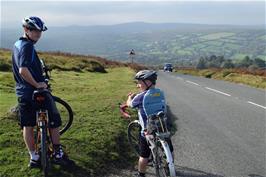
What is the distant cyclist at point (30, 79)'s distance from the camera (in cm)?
632

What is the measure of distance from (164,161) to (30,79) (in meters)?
2.34

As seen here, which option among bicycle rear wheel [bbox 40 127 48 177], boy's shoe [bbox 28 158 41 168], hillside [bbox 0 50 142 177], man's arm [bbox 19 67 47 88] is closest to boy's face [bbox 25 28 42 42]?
man's arm [bbox 19 67 47 88]

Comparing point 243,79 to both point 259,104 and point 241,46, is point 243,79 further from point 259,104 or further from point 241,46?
point 241,46

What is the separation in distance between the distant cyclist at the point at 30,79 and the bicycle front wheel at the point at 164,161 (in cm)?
170

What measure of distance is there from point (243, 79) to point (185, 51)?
148 m

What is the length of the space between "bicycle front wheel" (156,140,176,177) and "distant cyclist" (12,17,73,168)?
66.9 inches

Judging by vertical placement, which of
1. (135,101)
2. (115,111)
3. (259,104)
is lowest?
(259,104)

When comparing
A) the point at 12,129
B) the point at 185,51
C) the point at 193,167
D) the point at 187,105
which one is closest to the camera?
the point at 193,167

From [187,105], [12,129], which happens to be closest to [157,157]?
[12,129]

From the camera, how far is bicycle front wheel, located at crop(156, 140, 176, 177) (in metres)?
5.90

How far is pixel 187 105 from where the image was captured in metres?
16.5

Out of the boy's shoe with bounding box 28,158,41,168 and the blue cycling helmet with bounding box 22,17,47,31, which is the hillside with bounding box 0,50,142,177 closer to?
the boy's shoe with bounding box 28,158,41,168

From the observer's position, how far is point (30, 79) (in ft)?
20.9

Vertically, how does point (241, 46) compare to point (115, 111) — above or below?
below
